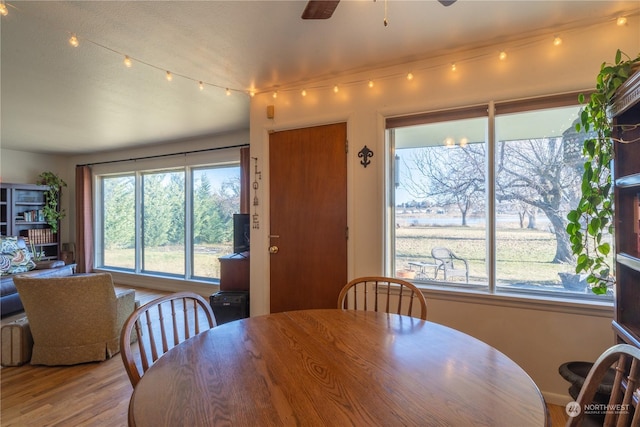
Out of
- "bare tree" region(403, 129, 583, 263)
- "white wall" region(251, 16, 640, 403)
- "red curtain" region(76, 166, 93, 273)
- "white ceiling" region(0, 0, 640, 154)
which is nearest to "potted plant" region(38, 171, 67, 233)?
"red curtain" region(76, 166, 93, 273)

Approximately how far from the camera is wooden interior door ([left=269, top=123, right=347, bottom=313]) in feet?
8.63

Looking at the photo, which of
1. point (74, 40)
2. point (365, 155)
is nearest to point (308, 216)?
point (365, 155)

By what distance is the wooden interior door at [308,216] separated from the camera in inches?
104

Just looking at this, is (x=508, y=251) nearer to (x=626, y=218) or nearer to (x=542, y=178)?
(x=542, y=178)

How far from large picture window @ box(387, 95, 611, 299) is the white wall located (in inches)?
5.5

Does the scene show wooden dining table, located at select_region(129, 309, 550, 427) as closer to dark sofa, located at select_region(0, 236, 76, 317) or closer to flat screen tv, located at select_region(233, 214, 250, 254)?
flat screen tv, located at select_region(233, 214, 250, 254)

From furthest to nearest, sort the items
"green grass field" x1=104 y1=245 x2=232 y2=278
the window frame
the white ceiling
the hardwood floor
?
1. "green grass field" x1=104 y1=245 x2=232 y2=278
2. the window frame
3. the hardwood floor
4. the white ceiling

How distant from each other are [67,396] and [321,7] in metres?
2.97

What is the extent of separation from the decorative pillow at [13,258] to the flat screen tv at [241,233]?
3.31m

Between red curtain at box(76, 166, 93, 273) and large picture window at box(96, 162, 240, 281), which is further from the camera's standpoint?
red curtain at box(76, 166, 93, 273)

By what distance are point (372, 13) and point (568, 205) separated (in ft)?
6.11

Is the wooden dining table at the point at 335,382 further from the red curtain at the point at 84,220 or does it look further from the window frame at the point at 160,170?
the red curtain at the point at 84,220

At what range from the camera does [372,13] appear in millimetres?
1774

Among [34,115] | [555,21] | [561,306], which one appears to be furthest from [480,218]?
[34,115]
